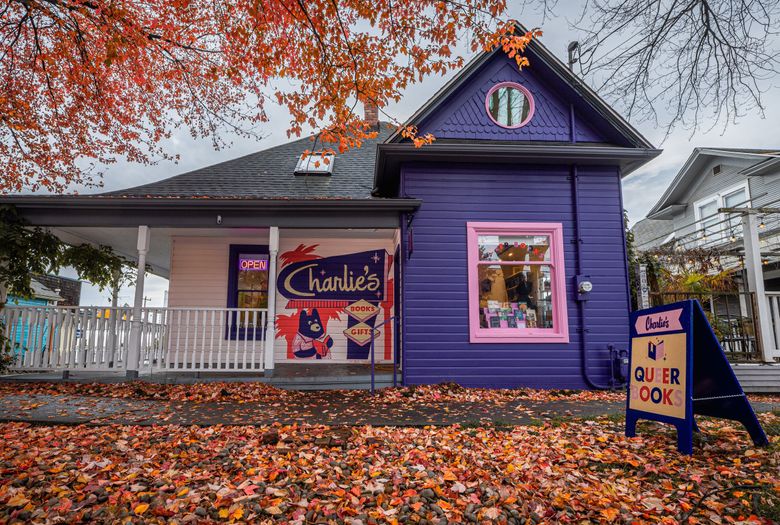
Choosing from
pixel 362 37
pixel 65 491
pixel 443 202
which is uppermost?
pixel 362 37

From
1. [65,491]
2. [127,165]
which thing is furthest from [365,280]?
[127,165]

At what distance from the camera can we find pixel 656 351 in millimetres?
3943

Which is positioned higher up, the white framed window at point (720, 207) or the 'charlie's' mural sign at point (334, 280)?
the white framed window at point (720, 207)

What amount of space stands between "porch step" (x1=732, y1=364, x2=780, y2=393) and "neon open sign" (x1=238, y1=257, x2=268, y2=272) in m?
8.86

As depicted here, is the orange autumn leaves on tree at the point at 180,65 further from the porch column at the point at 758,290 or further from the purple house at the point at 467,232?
the porch column at the point at 758,290

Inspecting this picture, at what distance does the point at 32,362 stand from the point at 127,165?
7.08 meters

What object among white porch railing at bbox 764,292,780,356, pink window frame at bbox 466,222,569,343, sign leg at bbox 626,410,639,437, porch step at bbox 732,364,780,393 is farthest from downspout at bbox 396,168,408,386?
white porch railing at bbox 764,292,780,356

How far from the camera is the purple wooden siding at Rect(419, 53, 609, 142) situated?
7.91m

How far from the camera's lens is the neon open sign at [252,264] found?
9.21 meters

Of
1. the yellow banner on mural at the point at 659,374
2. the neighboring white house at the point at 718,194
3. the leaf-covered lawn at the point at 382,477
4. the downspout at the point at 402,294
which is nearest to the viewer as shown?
the leaf-covered lawn at the point at 382,477

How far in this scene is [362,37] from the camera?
19.5ft

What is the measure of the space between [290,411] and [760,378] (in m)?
7.91

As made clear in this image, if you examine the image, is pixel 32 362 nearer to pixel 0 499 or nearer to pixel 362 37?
pixel 0 499

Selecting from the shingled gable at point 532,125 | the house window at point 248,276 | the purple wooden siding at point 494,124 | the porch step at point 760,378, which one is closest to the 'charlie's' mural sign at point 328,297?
the house window at point 248,276
